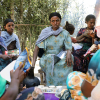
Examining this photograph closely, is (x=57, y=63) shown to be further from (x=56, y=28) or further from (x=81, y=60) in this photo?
(x=56, y=28)

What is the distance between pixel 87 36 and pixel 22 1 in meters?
3.74

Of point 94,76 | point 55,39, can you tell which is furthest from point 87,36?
point 94,76

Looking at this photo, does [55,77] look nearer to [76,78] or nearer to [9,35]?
[76,78]

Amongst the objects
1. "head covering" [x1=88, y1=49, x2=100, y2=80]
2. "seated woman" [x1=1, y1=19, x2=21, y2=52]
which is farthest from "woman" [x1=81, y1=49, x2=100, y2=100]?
"seated woman" [x1=1, y1=19, x2=21, y2=52]

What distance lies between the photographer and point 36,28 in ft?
19.2

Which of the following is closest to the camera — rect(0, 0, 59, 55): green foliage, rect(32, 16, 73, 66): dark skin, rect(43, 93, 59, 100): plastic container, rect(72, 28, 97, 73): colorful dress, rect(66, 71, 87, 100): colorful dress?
rect(66, 71, 87, 100): colorful dress

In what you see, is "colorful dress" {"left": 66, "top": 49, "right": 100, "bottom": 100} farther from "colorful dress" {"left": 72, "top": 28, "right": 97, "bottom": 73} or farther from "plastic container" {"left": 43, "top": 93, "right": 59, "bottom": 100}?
"colorful dress" {"left": 72, "top": 28, "right": 97, "bottom": 73}

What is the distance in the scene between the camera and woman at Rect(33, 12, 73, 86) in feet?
9.11

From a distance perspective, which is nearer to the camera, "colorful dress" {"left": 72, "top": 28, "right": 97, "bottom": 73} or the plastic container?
the plastic container

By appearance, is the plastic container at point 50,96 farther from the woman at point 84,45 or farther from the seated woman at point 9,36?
the seated woman at point 9,36

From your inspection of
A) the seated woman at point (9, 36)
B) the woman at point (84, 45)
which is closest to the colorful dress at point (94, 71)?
the woman at point (84, 45)

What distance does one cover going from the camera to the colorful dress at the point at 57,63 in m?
2.78

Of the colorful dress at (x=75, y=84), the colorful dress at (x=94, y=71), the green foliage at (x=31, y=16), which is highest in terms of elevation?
the green foliage at (x=31, y=16)

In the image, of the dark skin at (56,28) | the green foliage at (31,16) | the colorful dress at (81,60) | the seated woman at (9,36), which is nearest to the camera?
the dark skin at (56,28)
